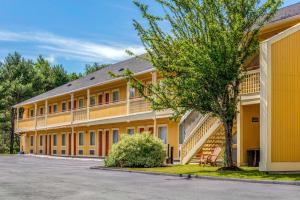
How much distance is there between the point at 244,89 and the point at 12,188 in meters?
12.8

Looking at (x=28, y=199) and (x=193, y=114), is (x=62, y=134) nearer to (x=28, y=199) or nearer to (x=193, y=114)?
(x=193, y=114)

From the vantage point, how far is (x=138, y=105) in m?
36.5

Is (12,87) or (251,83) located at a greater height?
(12,87)

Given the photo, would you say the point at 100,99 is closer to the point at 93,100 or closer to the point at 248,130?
the point at 93,100

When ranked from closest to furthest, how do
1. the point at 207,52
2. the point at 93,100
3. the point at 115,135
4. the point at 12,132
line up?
1. the point at 207,52
2. the point at 115,135
3. the point at 93,100
4. the point at 12,132

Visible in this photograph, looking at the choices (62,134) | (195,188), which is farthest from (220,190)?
(62,134)

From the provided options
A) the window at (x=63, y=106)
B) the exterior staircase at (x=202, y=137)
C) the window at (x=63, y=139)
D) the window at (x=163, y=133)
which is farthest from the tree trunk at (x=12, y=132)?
the exterior staircase at (x=202, y=137)

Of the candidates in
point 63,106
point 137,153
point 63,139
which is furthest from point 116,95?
point 137,153

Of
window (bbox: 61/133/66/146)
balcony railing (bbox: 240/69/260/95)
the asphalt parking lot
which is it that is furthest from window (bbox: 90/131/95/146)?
the asphalt parking lot

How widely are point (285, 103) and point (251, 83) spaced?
2.41 metres

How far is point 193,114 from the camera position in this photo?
29781 millimetres

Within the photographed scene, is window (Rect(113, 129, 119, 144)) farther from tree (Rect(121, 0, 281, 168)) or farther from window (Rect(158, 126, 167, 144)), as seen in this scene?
tree (Rect(121, 0, 281, 168))

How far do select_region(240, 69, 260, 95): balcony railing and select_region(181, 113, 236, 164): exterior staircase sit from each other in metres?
2.37

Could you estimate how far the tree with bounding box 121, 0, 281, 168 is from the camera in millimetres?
22094
